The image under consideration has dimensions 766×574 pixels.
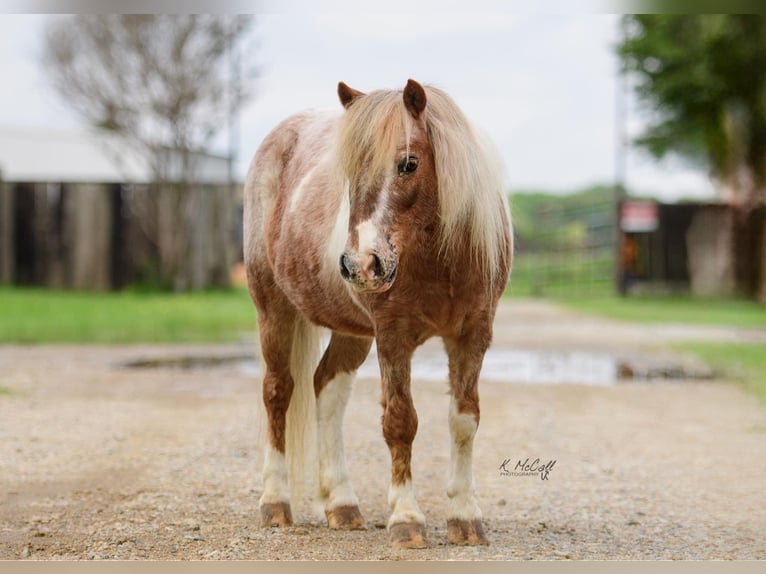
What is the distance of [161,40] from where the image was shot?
550 inches

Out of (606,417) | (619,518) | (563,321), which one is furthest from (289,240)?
(563,321)

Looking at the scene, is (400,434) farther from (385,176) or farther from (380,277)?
(385,176)

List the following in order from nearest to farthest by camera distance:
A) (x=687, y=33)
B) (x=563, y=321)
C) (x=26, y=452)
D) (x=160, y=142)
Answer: (x=26, y=452)
(x=563, y=321)
(x=160, y=142)
(x=687, y=33)

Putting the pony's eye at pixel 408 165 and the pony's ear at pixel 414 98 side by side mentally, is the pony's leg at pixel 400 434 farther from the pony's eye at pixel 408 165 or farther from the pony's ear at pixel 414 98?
the pony's ear at pixel 414 98

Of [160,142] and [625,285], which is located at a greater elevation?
[160,142]

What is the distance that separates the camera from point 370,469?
5.14 metres

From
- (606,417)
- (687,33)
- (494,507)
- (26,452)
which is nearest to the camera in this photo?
(494,507)

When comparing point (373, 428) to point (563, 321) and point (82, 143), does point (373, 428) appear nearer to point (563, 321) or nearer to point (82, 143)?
point (563, 321)

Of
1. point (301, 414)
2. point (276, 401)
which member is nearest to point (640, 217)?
point (301, 414)

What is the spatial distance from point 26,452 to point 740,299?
14186 mm

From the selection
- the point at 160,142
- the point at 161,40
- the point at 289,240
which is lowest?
the point at 289,240

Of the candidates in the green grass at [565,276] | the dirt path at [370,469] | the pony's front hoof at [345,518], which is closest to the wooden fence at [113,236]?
the dirt path at [370,469]

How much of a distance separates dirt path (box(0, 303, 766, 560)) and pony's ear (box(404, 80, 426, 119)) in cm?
147

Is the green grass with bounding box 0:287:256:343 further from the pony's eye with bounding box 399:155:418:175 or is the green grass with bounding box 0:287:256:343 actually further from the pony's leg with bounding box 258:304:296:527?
the pony's eye with bounding box 399:155:418:175
